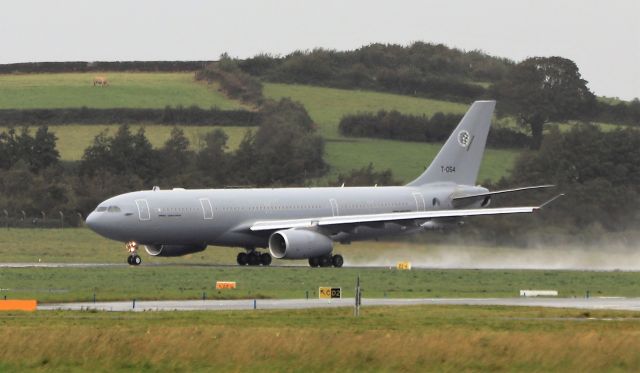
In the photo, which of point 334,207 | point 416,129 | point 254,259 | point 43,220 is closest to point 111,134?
point 416,129

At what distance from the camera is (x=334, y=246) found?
84688mm

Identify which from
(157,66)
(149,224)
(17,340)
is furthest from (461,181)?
(157,66)

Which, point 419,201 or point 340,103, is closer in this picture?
point 419,201

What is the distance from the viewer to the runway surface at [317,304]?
47.0 meters

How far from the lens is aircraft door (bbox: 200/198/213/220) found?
75750 millimetres

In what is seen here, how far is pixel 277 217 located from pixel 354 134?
56.8 m

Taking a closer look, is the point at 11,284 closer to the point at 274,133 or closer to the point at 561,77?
the point at 274,133

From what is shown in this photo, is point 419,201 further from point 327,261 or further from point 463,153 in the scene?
point 327,261

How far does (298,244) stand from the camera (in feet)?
246

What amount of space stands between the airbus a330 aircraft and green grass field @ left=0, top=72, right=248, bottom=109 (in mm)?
63502

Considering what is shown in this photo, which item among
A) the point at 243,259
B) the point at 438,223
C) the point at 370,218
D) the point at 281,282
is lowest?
the point at 243,259

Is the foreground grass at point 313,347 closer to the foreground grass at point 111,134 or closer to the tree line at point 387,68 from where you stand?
the foreground grass at point 111,134

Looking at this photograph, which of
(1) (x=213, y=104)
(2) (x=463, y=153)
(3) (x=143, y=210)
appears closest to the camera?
(3) (x=143, y=210)

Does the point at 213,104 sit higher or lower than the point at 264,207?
higher
